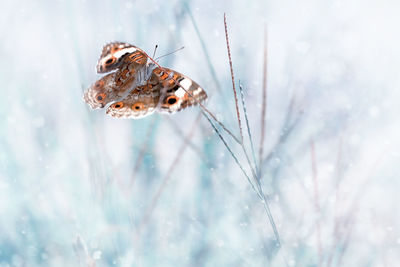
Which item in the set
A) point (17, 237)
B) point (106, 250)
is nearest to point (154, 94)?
point (106, 250)

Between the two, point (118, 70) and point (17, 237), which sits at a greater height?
point (118, 70)

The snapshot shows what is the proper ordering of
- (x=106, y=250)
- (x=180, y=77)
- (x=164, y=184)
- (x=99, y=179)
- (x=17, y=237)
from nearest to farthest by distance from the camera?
(x=180, y=77) < (x=99, y=179) < (x=164, y=184) < (x=106, y=250) < (x=17, y=237)

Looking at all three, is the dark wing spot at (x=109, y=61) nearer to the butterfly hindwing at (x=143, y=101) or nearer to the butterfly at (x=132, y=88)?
the butterfly at (x=132, y=88)

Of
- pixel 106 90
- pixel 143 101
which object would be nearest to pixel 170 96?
pixel 143 101

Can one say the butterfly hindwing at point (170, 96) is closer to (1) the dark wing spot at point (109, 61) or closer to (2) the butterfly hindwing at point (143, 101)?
(2) the butterfly hindwing at point (143, 101)

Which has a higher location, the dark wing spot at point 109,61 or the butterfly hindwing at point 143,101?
the dark wing spot at point 109,61

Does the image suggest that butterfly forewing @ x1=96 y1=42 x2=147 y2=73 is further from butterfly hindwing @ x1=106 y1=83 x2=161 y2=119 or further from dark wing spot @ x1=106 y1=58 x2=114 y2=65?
butterfly hindwing @ x1=106 y1=83 x2=161 y2=119

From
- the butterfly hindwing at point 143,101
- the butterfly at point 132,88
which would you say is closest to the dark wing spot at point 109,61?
the butterfly at point 132,88

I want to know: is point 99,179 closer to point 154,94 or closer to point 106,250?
point 154,94

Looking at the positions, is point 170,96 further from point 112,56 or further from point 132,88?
point 112,56
